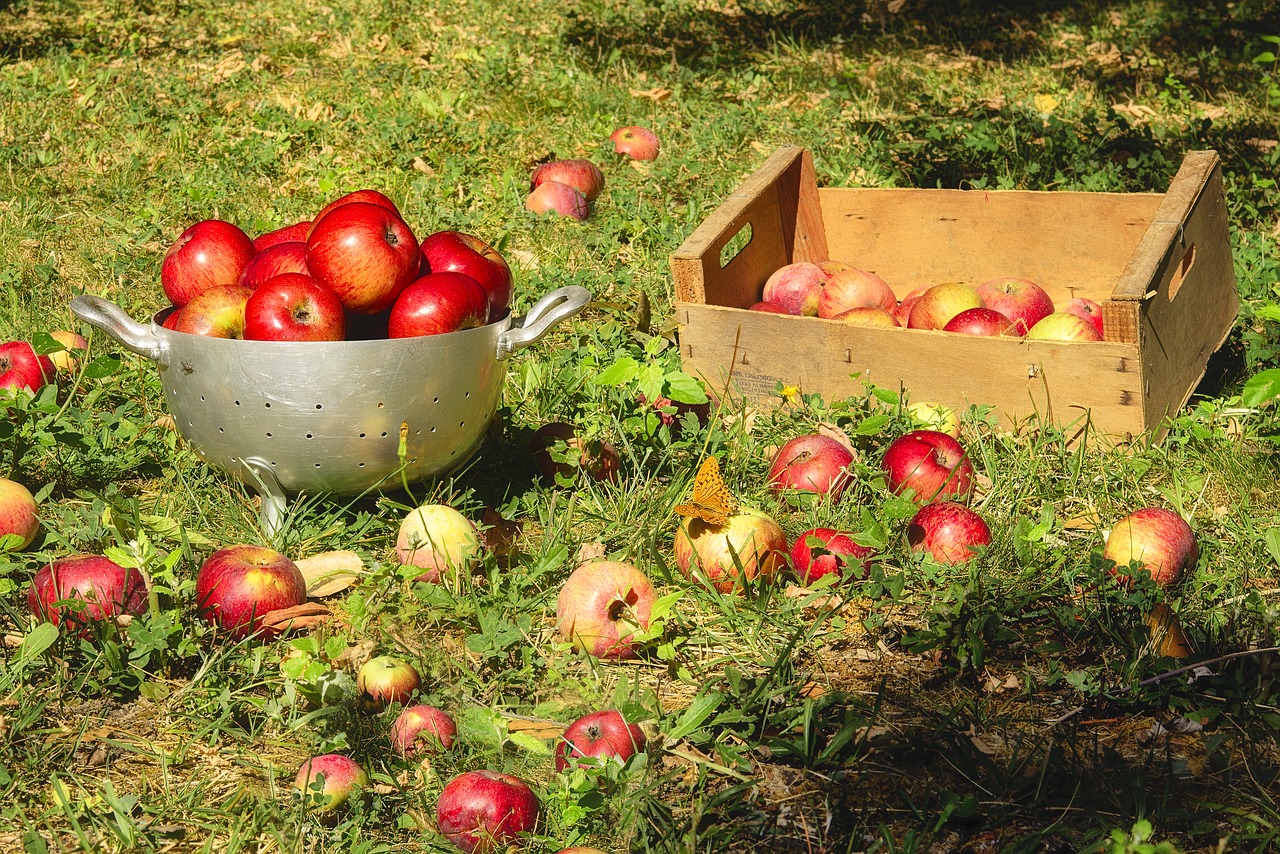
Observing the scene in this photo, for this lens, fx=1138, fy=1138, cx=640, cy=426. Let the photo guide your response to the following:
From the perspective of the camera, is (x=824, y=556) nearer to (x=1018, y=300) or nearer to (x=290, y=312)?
(x=290, y=312)

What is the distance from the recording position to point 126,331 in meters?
2.60

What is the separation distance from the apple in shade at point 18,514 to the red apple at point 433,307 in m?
1.00

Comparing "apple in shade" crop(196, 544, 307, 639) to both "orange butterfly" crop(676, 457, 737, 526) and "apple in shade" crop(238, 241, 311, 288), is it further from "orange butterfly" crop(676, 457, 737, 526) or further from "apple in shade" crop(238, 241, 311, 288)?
"orange butterfly" crop(676, 457, 737, 526)

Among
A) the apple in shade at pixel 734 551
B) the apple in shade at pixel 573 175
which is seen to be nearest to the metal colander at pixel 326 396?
the apple in shade at pixel 734 551

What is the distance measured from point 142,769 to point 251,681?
275mm

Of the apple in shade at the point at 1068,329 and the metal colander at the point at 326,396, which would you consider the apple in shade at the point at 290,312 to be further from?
the apple in shade at the point at 1068,329

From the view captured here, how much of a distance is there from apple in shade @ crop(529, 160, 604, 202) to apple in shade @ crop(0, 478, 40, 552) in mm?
2753

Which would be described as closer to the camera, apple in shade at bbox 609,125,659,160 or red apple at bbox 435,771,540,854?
red apple at bbox 435,771,540,854

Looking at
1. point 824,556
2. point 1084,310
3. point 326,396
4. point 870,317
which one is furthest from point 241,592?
point 1084,310

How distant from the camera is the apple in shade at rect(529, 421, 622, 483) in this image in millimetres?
3086

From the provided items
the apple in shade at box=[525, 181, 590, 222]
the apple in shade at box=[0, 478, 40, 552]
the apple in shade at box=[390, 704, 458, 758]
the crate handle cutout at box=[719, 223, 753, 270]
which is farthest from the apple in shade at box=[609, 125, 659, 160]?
the apple in shade at box=[390, 704, 458, 758]

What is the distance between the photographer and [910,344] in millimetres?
3271

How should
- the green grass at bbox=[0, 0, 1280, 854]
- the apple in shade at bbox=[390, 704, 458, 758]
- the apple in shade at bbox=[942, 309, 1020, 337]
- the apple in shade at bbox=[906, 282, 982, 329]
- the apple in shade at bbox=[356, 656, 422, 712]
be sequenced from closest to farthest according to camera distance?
the green grass at bbox=[0, 0, 1280, 854] → the apple in shade at bbox=[390, 704, 458, 758] → the apple in shade at bbox=[356, 656, 422, 712] → the apple in shade at bbox=[942, 309, 1020, 337] → the apple in shade at bbox=[906, 282, 982, 329]

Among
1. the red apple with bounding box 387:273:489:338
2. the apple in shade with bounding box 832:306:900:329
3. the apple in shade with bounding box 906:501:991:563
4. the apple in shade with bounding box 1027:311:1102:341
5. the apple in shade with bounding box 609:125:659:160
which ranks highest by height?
the red apple with bounding box 387:273:489:338
